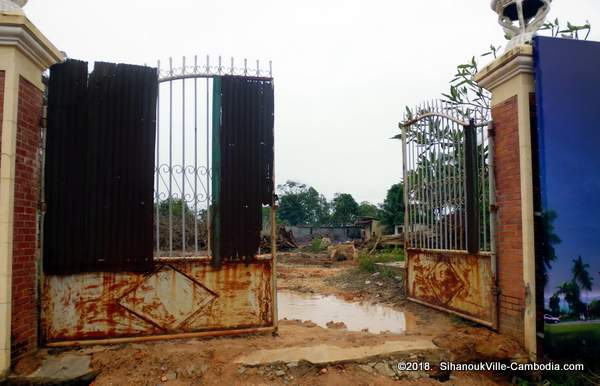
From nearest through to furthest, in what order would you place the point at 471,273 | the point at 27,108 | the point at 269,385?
the point at 269,385 → the point at 27,108 → the point at 471,273

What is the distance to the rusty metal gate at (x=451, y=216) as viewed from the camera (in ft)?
17.5

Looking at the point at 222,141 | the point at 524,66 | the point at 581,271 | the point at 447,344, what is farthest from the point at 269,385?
the point at 524,66

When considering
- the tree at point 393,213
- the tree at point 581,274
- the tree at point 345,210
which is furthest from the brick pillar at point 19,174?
the tree at point 345,210

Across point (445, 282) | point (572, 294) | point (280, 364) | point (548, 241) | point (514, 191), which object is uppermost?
point (514, 191)

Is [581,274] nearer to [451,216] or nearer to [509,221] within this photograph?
[509,221]

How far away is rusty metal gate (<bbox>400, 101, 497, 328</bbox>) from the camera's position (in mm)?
5344

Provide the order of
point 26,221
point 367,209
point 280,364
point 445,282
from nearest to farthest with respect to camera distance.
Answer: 1. point 280,364
2. point 26,221
3. point 445,282
4. point 367,209

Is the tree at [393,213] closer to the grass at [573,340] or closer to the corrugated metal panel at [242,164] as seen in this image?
the grass at [573,340]

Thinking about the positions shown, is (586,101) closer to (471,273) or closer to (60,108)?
(471,273)

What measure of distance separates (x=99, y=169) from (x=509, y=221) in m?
4.71

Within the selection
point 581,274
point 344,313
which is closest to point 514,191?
point 581,274

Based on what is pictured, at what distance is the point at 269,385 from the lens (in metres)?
3.73

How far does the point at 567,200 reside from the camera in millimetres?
4227

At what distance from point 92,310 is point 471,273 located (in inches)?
189
